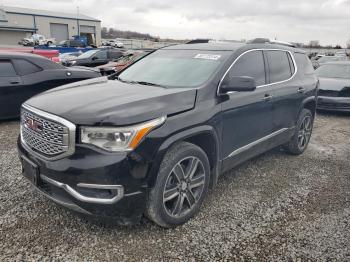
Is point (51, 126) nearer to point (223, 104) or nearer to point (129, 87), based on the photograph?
point (129, 87)

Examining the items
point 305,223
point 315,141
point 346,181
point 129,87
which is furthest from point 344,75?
point 129,87

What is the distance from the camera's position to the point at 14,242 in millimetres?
2873

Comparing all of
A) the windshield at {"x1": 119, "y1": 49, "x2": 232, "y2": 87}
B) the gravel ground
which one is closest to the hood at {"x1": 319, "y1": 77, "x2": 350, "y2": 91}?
the gravel ground

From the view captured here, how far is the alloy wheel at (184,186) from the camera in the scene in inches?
121

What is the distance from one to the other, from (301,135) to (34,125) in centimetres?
424

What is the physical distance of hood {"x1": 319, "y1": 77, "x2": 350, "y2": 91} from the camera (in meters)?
8.93

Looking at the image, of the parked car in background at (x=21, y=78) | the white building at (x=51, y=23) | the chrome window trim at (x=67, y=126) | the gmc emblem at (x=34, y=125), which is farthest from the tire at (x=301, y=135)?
the white building at (x=51, y=23)

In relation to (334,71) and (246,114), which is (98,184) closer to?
(246,114)

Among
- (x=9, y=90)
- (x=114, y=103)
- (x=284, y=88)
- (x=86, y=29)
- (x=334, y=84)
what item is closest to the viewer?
(x=114, y=103)

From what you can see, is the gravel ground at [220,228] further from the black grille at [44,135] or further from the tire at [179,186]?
the black grille at [44,135]

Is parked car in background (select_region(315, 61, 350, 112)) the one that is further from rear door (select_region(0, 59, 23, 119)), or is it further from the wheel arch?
rear door (select_region(0, 59, 23, 119))

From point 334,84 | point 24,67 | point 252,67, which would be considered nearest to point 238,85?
point 252,67

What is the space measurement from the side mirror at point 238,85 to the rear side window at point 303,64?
7.31ft

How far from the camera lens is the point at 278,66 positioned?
4.67m
